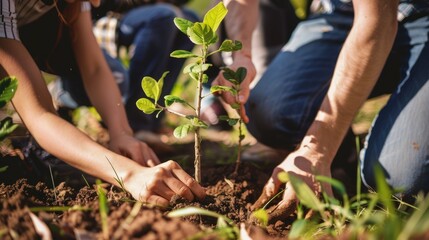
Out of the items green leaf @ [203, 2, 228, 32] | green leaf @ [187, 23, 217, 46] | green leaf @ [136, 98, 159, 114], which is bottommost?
green leaf @ [136, 98, 159, 114]

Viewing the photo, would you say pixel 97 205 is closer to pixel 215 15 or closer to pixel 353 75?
pixel 215 15

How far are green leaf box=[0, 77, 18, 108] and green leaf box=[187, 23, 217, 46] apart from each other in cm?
48

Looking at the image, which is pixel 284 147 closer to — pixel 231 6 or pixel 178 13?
pixel 231 6

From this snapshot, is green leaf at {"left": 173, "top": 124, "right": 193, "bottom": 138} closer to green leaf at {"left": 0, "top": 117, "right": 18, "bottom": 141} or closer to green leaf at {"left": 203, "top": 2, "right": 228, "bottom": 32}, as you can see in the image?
green leaf at {"left": 203, "top": 2, "right": 228, "bottom": 32}

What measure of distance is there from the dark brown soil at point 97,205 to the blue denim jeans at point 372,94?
0.30 meters

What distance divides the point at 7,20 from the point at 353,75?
3.83 feet

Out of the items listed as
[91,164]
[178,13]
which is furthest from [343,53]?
[178,13]

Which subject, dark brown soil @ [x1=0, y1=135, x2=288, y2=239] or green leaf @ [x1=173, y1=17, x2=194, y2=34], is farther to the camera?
green leaf @ [x1=173, y1=17, x2=194, y2=34]

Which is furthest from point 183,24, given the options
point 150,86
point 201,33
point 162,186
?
point 162,186

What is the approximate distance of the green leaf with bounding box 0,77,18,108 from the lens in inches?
46.8

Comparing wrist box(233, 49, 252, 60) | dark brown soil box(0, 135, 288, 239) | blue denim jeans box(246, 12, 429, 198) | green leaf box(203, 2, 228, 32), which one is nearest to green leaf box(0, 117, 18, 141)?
dark brown soil box(0, 135, 288, 239)

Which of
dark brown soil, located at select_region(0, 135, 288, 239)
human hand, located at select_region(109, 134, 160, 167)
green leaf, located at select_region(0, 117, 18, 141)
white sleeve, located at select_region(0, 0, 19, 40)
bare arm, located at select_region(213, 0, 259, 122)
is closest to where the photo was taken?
dark brown soil, located at select_region(0, 135, 288, 239)

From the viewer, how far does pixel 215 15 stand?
1.30 metres

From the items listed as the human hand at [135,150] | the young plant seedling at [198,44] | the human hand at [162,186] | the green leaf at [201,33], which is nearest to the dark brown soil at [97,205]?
the human hand at [162,186]
